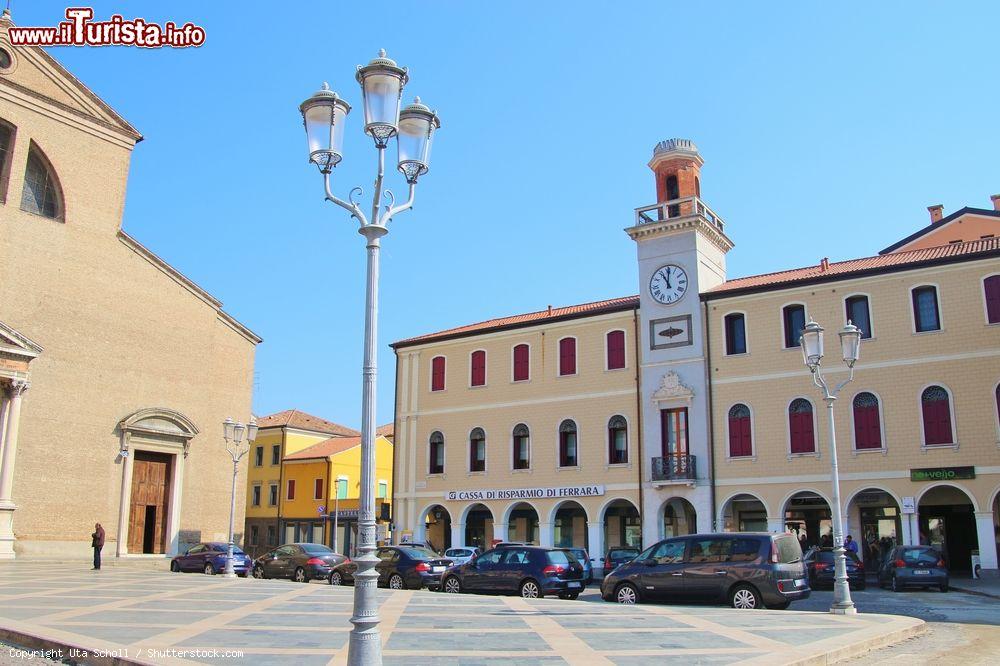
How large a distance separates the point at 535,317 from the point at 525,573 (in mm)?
19960

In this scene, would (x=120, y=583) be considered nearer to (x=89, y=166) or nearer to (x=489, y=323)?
(x=89, y=166)

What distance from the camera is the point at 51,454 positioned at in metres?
27.8

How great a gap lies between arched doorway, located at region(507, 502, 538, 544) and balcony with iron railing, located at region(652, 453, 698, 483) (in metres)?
7.27

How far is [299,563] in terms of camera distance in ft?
88.2

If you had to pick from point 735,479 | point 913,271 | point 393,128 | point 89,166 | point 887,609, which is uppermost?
point 89,166

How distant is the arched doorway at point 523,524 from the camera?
3747 cm

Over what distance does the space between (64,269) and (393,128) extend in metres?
25.0

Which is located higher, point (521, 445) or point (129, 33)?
point (129, 33)

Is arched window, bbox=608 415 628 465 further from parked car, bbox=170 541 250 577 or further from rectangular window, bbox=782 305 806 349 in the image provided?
parked car, bbox=170 541 250 577

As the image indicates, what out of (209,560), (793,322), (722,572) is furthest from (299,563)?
(793,322)

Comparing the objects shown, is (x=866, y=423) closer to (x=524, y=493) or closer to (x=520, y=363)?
(x=524, y=493)

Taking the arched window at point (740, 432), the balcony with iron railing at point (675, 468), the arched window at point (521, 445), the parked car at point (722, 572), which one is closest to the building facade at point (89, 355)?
the arched window at point (521, 445)

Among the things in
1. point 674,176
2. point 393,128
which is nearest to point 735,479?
point 674,176

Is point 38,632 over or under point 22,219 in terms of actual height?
under
